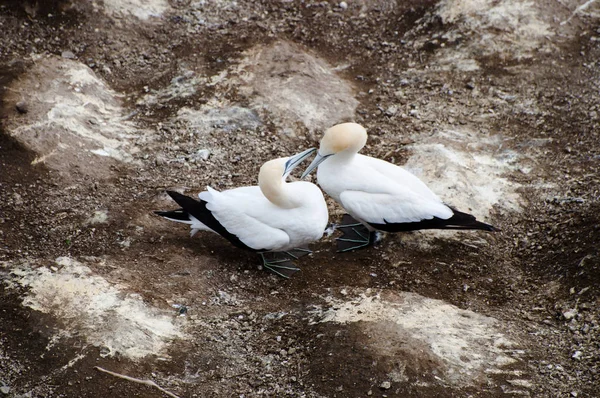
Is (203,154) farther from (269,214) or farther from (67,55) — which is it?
(67,55)

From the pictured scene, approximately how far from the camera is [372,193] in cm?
555

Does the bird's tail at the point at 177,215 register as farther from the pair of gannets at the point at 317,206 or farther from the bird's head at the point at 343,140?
the bird's head at the point at 343,140

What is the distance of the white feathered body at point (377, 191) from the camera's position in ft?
17.7

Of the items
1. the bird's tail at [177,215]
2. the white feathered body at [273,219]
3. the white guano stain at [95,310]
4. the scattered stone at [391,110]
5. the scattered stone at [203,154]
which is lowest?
the white guano stain at [95,310]

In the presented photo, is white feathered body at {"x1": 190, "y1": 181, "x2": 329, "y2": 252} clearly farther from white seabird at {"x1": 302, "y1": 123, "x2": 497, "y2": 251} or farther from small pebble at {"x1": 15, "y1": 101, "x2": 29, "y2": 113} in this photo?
small pebble at {"x1": 15, "y1": 101, "x2": 29, "y2": 113}

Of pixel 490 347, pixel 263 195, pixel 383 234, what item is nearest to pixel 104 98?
pixel 263 195

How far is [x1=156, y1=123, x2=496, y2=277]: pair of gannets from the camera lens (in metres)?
5.27

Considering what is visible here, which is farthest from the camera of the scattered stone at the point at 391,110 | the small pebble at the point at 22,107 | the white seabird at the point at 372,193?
the scattered stone at the point at 391,110

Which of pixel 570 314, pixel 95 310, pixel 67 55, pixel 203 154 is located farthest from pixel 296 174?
pixel 67 55

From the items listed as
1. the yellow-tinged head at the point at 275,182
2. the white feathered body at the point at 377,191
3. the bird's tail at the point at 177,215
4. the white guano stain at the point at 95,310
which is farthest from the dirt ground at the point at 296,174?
the yellow-tinged head at the point at 275,182

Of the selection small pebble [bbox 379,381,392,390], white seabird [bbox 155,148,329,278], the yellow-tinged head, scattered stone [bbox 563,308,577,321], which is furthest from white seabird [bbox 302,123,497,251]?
small pebble [bbox 379,381,392,390]

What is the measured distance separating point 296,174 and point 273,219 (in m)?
1.49

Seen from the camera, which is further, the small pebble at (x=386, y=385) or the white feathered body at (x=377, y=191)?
the white feathered body at (x=377, y=191)

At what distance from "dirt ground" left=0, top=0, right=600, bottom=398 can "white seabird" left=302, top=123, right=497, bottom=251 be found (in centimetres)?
31
